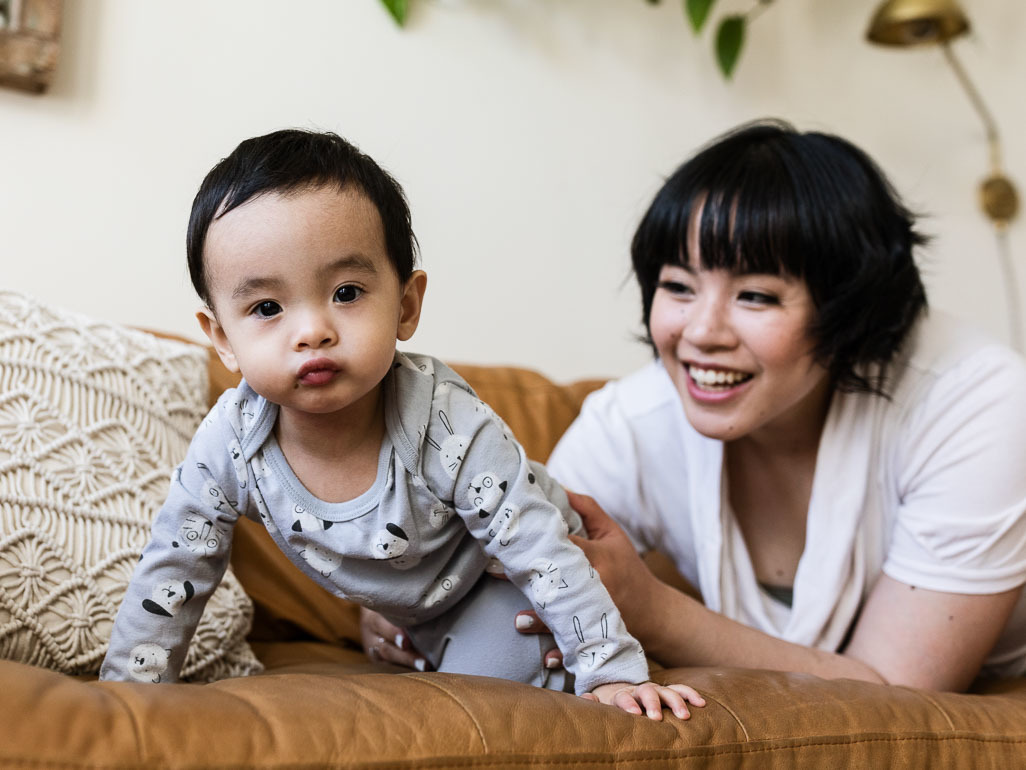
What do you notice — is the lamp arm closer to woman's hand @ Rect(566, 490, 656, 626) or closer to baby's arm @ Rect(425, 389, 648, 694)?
woman's hand @ Rect(566, 490, 656, 626)

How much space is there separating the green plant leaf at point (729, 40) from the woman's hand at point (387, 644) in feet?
4.80

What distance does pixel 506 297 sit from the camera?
2008 millimetres

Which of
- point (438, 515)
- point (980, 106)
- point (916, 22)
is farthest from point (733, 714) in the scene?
point (980, 106)

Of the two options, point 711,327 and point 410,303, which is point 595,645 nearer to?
point 410,303

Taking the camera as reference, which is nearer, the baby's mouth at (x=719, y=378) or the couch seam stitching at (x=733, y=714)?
the couch seam stitching at (x=733, y=714)

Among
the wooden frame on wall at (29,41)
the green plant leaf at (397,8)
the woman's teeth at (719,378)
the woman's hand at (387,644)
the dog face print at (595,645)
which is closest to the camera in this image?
the dog face print at (595,645)

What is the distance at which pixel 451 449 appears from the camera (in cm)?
90

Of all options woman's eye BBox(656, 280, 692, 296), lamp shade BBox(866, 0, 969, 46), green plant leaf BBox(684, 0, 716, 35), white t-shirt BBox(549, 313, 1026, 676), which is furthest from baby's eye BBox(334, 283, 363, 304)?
lamp shade BBox(866, 0, 969, 46)

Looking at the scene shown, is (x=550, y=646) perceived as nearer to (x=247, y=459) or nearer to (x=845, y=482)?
(x=247, y=459)

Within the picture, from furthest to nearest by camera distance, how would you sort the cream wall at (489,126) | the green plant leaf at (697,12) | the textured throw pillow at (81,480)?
the green plant leaf at (697,12) < the cream wall at (489,126) < the textured throw pillow at (81,480)

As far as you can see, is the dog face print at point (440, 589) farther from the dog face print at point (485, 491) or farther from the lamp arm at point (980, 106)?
the lamp arm at point (980, 106)

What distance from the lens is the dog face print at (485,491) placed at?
2.93 ft

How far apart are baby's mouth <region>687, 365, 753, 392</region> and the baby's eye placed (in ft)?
1.81

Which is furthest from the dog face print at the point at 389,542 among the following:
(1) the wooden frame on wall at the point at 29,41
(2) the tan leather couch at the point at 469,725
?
(1) the wooden frame on wall at the point at 29,41
